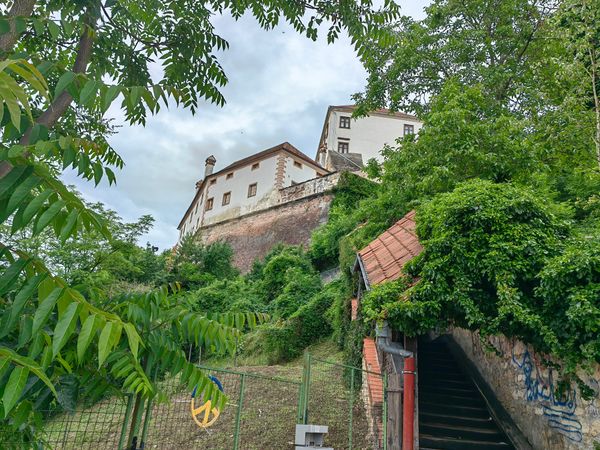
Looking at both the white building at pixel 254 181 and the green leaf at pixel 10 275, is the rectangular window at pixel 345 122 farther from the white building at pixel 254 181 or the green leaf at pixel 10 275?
the green leaf at pixel 10 275

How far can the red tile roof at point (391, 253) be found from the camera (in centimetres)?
798

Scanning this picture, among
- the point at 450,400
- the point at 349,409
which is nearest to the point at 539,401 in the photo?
the point at 450,400

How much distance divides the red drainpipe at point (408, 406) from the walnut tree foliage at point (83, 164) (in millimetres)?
4282

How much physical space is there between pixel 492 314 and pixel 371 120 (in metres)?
39.6

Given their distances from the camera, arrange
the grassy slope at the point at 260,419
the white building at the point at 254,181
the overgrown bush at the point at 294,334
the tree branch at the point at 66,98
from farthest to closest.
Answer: the white building at the point at 254,181
the overgrown bush at the point at 294,334
the grassy slope at the point at 260,419
the tree branch at the point at 66,98

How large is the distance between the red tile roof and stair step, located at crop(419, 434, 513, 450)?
2636mm

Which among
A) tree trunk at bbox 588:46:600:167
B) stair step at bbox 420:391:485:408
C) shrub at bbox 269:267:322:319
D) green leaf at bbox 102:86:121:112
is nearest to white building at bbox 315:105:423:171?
shrub at bbox 269:267:322:319

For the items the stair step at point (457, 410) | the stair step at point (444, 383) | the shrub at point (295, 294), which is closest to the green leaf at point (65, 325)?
the stair step at point (457, 410)

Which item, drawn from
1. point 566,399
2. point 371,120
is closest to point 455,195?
point 566,399

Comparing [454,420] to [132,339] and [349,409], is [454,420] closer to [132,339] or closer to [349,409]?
[349,409]

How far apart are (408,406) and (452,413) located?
2.43 metres

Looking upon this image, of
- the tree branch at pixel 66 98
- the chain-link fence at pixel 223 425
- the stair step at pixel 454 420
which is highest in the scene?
the tree branch at pixel 66 98

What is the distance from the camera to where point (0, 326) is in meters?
1.84

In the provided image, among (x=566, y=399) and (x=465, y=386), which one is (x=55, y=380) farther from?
(x=465, y=386)
